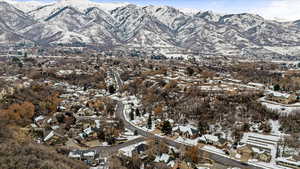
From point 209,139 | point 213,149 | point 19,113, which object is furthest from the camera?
point 19,113

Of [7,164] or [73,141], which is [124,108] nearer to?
[73,141]

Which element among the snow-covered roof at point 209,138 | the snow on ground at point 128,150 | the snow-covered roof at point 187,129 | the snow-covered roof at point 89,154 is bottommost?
the snow on ground at point 128,150

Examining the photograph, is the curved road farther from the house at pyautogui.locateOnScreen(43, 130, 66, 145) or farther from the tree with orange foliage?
the tree with orange foliage

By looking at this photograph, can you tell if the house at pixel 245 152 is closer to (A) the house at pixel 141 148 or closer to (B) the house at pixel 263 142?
(B) the house at pixel 263 142

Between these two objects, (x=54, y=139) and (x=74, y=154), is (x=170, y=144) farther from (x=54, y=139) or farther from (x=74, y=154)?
(x=54, y=139)

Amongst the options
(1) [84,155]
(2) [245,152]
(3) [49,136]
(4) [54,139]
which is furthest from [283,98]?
(3) [49,136]

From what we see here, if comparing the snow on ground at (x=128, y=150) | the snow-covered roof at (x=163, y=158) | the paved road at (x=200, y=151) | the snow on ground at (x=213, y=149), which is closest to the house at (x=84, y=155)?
the snow on ground at (x=128, y=150)

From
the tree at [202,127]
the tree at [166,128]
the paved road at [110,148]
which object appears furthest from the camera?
the tree at [166,128]

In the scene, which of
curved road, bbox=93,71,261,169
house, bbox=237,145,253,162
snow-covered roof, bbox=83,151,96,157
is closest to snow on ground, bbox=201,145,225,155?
curved road, bbox=93,71,261,169
